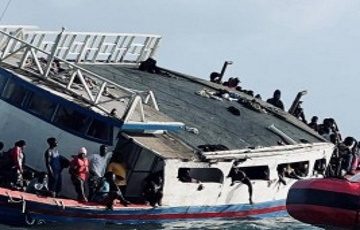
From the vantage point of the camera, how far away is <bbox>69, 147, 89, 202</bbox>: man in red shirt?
30.1m

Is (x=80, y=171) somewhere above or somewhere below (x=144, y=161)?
below

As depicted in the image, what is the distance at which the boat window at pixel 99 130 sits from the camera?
3142 cm

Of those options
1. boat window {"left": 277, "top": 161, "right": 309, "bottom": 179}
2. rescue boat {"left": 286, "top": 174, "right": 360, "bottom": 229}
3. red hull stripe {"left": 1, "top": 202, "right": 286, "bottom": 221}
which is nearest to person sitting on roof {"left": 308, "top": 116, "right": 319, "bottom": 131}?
boat window {"left": 277, "top": 161, "right": 309, "bottom": 179}

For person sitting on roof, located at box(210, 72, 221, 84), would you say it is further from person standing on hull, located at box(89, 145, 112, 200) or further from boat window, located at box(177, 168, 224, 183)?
person standing on hull, located at box(89, 145, 112, 200)

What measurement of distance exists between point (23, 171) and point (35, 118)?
2.46 meters

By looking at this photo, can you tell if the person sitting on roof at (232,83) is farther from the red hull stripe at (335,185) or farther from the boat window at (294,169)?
the red hull stripe at (335,185)

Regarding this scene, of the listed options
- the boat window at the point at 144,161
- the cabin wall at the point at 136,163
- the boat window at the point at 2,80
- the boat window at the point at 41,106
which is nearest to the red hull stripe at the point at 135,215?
the cabin wall at the point at 136,163

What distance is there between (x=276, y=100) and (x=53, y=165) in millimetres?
20369

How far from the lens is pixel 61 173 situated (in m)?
31.2

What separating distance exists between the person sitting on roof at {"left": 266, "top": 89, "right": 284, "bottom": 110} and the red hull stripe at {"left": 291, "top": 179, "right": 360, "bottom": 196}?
1819 centimetres

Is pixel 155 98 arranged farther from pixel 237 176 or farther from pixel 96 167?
pixel 96 167

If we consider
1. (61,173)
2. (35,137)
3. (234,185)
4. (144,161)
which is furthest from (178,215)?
(35,137)

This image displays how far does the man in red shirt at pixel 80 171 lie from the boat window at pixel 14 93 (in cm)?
323

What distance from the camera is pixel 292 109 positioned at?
161ft
